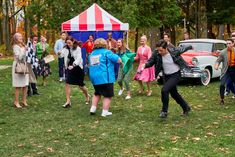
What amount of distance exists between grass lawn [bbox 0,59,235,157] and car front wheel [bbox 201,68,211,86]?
3.33m

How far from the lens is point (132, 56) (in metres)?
12.2

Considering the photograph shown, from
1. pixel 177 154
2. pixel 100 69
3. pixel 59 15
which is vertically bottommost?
pixel 177 154

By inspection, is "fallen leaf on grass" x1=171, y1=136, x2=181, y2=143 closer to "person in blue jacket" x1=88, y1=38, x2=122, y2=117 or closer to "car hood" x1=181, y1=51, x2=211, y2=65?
"person in blue jacket" x1=88, y1=38, x2=122, y2=117

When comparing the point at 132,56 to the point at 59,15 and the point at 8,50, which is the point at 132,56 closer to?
the point at 59,15

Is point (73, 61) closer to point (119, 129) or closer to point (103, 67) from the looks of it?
point (103, 67)

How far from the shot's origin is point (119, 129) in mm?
8203

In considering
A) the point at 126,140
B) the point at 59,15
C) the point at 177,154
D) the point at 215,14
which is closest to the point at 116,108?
the point at 126,140

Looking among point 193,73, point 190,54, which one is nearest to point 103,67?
point 193,73

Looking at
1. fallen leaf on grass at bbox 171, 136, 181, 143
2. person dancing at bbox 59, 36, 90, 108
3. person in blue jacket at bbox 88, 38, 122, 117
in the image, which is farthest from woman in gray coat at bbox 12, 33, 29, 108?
fallen leaf on grass at bbox 171, 136, 181, 143

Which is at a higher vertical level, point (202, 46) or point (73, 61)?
point (202, 46)

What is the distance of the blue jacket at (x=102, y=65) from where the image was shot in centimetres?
926

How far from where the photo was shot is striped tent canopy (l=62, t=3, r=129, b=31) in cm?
1778

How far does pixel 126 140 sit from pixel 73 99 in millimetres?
5029

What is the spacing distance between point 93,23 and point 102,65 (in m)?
8.72
